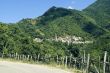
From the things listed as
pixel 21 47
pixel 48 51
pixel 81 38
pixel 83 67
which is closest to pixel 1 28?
pixel 21 47

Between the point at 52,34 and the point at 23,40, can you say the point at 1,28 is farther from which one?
the point at 52,34

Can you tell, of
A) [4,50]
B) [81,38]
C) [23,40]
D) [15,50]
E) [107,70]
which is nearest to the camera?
[107,70]

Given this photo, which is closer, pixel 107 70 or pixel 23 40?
pixel 107 70

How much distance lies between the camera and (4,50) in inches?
2795

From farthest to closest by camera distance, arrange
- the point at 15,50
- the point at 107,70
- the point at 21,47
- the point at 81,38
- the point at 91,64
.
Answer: the point at 81,38 < the point at 21,47 < the point at 15,50 < the point at 91,64 < the point at 107,70

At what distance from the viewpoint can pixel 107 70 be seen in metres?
26.2

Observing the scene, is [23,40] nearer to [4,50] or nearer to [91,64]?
[4,50]

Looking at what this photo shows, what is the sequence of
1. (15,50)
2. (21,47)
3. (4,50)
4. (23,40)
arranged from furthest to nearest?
1. (23,40)
2. (21,47)
3. (15,50)
4. (4,50)

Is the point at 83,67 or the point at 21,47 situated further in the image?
the point at 21,47

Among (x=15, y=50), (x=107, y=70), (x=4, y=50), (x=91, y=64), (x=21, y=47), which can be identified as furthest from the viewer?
(x=21, y=47)

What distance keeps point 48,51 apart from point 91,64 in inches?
2222

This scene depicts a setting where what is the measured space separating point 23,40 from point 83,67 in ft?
200

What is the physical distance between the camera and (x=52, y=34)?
198375mm

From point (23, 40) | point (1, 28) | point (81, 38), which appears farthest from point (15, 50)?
point (81, 38)
